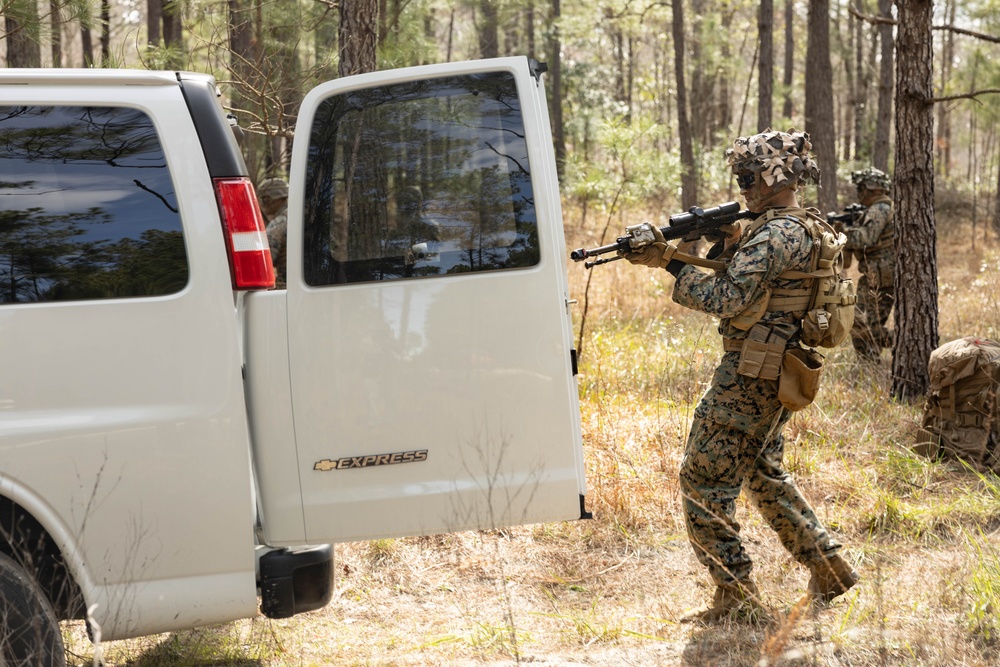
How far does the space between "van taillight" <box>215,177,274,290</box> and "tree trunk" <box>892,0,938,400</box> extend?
16.9 ft

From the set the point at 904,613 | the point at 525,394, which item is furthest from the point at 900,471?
the point at 525,394

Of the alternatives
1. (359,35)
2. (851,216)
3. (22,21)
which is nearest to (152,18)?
(22,21)

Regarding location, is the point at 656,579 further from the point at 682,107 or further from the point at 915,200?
the point at 682,107

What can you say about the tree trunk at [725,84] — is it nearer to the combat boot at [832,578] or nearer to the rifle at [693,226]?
the rifle at [693,226]

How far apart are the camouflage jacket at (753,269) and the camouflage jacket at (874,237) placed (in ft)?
17.8

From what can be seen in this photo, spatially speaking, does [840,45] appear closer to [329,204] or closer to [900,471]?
[900,471]

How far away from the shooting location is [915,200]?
20.6 ft

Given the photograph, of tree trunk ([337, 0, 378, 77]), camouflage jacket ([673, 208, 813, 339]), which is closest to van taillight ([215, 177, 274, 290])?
camouflage jacket ([673, 208, 813, 339])

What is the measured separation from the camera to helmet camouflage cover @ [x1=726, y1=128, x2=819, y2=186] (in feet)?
11.3

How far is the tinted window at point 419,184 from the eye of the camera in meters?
2.78

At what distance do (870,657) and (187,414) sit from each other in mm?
2472

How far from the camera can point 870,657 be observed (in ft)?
10.2

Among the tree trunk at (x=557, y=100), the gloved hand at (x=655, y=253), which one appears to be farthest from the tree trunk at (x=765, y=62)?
the gloved hand at (x=655, y=253)

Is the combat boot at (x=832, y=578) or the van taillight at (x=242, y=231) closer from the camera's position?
the van taillight at (x=242, y=231)
